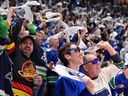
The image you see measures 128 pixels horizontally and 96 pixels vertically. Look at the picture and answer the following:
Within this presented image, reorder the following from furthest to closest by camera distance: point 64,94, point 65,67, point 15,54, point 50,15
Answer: point 50,15, point 15,54, point 65,67, point 64,94

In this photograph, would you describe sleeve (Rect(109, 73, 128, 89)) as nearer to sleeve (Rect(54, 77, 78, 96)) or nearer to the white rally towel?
the white rally towel

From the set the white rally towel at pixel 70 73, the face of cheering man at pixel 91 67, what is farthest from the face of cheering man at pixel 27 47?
the face of cheering man at pixel 91 67

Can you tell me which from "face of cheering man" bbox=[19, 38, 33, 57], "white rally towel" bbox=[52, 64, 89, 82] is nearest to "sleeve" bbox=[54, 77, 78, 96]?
"white rally towel" bbox=[52, 64, 89, 82]

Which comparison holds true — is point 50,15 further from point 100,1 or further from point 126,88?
point 100,1

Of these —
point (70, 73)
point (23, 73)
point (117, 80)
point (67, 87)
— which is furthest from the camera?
point (117, 80)

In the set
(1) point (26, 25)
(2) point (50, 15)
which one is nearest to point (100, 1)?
(2) point (50, 15)

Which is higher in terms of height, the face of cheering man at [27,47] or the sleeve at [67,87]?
the face of cheering man at [27,47]

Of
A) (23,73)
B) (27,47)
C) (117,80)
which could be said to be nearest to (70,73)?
(23,73)

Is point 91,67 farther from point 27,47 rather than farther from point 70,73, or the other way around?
point 27,47

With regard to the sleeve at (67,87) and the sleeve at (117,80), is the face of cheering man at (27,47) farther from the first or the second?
the sleeve at (117,80)

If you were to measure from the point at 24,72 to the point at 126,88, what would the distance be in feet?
5.06

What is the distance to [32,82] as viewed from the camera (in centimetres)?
437

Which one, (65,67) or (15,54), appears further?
(15,54)

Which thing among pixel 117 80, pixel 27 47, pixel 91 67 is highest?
pixel 27 47
